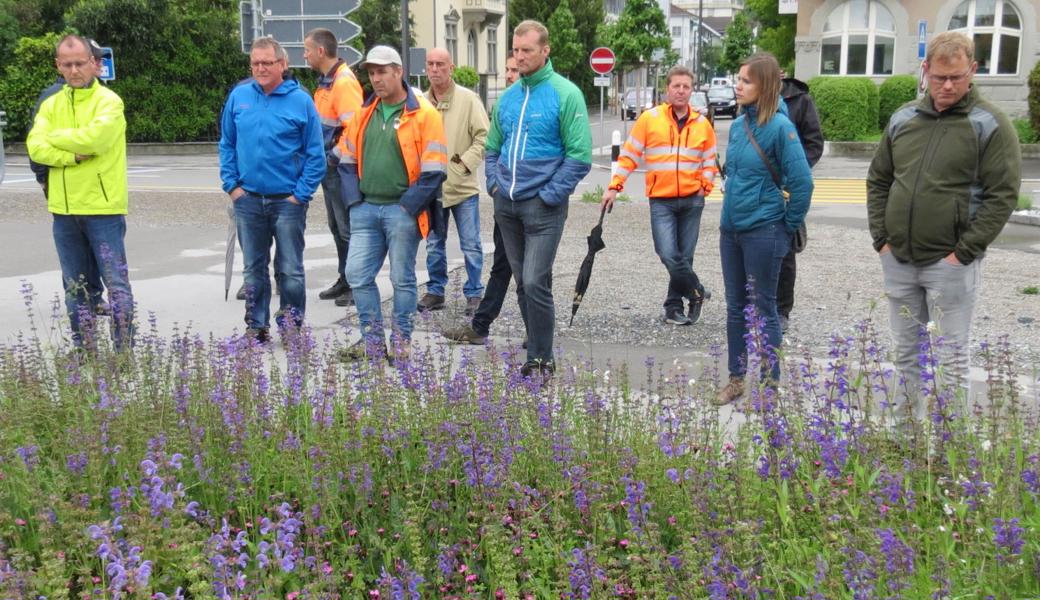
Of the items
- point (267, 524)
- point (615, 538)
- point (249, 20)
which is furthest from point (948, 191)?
point (249, 20)

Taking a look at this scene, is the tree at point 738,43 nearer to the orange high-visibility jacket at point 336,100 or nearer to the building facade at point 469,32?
the building facade at point 469,32

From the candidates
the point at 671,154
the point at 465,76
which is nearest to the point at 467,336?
the point at 671,154

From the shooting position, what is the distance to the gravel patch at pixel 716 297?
8.05m

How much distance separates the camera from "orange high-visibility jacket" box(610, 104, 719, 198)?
27.1 feet

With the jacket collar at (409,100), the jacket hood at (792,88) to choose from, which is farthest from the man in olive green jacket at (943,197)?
the jacket collar at (409,100)

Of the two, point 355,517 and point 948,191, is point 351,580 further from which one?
point 948,191

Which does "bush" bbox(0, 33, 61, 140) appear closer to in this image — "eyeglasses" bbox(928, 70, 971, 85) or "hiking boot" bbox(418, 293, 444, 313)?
"hiking boot" bbox(418, 293, 444, 313)

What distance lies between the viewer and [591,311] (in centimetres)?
897

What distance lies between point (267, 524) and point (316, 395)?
1.98 m

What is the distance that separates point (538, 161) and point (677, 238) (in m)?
2.32

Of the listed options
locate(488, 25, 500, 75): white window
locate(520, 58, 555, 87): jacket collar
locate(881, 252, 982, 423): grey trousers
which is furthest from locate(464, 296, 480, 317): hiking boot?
locate(488, 25, 500, 75): white window

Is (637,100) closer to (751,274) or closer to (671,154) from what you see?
(671,154)

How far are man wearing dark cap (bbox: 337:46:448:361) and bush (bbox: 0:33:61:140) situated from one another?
28091mm

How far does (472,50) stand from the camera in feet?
204
